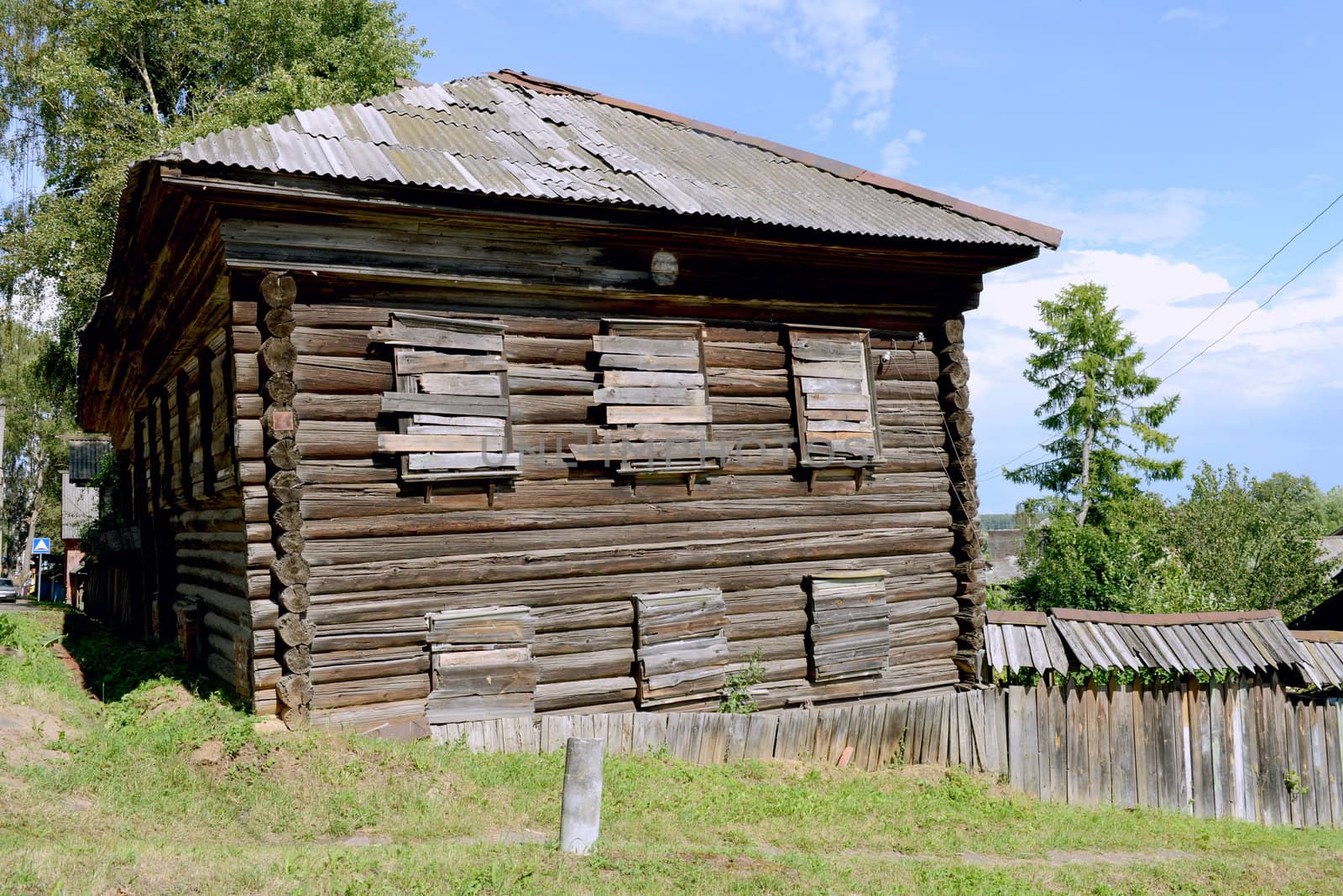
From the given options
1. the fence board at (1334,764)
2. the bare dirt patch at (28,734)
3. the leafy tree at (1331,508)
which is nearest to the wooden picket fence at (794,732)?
the bare dirt patch at (28,734)

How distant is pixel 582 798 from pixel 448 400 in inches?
171

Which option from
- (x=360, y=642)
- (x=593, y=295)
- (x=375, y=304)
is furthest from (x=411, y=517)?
(x=593, y=295)

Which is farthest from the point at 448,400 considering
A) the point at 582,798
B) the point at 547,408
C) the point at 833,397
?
the point at 833,397

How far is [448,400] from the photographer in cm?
989

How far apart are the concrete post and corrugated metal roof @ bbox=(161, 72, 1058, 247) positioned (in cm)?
530

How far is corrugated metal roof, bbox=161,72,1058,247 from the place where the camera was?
9.78m

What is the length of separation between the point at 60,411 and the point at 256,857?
46445 mm

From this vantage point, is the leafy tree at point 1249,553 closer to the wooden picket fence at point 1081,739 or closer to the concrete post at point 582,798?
the wooden picket fence at point 1081,739

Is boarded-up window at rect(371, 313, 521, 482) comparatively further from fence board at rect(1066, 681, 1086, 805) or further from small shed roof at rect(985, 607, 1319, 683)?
fence board at rect(1066, 681, 1086, 805)

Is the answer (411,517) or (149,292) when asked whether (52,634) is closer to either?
(149,292)

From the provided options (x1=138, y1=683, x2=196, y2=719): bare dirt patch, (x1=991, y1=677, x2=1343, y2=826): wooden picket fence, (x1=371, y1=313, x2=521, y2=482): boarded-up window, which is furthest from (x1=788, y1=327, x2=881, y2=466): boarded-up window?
(x1=138, y1=683, x2=196, y2=719): bare dirt patch

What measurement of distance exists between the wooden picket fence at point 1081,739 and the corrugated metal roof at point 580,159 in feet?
17.5

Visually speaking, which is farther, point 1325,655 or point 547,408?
point 1325,655

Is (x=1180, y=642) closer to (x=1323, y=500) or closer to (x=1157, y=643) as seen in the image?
(x=1157, y=643)
